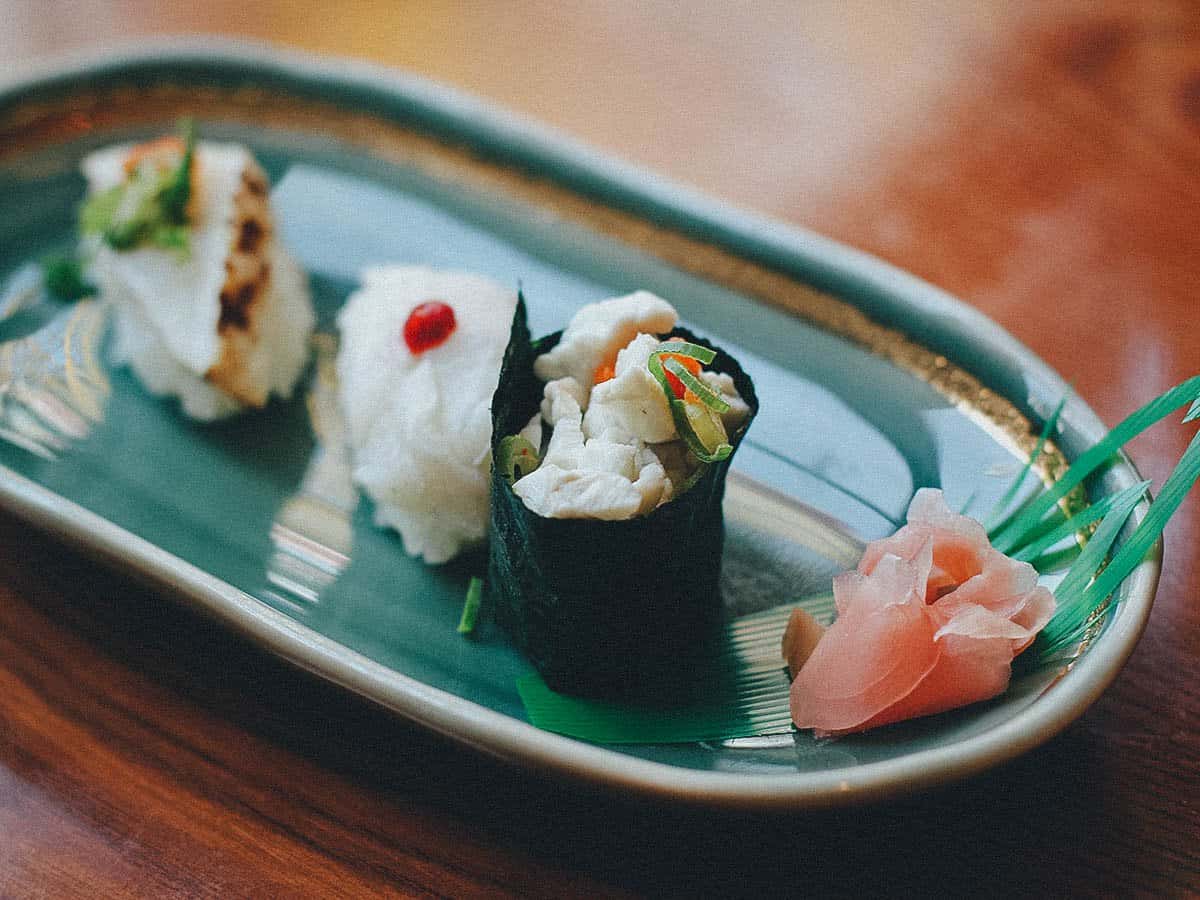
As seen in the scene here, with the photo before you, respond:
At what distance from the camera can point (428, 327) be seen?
207 centimetres

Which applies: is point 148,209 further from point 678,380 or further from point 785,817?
point 785,817

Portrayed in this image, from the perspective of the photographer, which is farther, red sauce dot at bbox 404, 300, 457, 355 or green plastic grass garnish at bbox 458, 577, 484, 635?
red sauce dot at bbox 404, 300, 457, 355

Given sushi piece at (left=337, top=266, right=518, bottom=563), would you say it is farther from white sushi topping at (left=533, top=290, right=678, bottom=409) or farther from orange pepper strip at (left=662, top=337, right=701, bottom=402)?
orange pepper strip at (left=662, top=337, right=701, bottom=402)

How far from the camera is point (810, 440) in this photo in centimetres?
199

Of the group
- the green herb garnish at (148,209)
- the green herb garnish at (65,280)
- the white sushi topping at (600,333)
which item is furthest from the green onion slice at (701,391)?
the green herb garnish at (65,280)

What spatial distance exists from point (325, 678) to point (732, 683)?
657 mm

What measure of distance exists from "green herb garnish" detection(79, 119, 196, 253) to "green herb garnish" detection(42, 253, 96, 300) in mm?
96

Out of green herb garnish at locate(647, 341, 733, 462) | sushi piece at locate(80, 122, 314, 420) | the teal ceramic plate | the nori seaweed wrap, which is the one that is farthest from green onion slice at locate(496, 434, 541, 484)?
sushi piece at locate(80, 122, 314, 420)

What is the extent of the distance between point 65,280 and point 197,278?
0.37 meters

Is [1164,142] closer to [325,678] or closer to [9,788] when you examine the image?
[325,678]

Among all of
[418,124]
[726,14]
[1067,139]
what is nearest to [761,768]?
[418,124]

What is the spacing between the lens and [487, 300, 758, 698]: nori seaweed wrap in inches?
61.5

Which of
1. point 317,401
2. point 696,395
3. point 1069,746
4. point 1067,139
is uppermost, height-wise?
point 1067,139

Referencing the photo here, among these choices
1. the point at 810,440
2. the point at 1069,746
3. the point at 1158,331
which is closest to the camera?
the point at 1069,746
